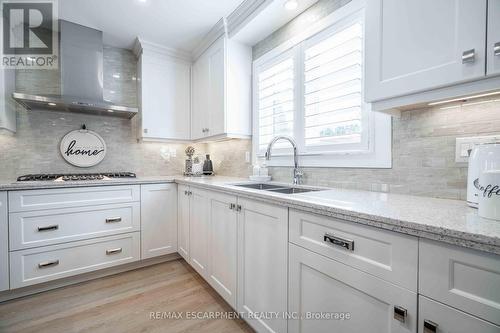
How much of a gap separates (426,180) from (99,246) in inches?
104

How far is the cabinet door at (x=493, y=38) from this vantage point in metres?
0.74

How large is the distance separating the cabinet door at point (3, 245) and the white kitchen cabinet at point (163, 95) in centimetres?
129

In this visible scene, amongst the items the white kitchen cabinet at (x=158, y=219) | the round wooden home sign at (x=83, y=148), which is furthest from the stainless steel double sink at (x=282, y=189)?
the round wooden home sign at (x=83, y=148)

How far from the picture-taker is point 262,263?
1324mm

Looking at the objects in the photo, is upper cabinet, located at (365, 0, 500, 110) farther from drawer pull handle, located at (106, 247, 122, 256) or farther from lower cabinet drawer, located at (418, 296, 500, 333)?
drawer pull handle, located at (106, 247, 122, 256)

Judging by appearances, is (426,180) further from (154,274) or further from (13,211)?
(13,211)

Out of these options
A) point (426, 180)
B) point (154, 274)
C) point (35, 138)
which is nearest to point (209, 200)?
point (154, 274)

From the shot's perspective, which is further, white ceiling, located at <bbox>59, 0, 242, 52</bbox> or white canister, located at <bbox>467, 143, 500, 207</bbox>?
white ceiling, located at <bbox>59, 0, 242, 52</bbox>

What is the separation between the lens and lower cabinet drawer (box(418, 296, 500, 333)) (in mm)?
577

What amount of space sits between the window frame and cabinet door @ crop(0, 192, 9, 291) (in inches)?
84.8

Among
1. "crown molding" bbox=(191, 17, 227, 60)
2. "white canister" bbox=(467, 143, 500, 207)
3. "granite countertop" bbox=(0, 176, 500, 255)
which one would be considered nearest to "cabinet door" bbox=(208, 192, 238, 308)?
"granite countertop" bbox=(0, 176, 500, 255)

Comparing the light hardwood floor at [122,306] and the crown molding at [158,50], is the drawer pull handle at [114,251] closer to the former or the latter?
the light hardwood floor at [122,306]

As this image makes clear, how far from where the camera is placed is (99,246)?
2.14m

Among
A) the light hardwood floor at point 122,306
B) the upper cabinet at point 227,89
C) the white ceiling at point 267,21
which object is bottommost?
the light hardwood floor at point 122,306
